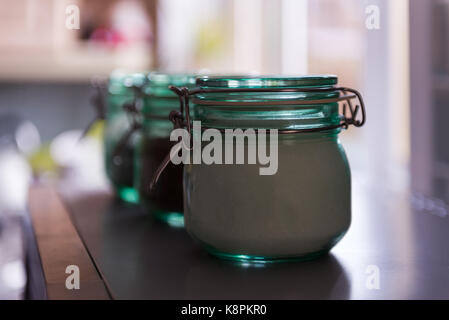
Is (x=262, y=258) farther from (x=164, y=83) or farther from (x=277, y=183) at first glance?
(x=164, y=83)

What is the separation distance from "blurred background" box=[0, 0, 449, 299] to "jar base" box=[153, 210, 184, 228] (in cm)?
29

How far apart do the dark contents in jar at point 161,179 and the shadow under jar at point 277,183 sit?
0.13m

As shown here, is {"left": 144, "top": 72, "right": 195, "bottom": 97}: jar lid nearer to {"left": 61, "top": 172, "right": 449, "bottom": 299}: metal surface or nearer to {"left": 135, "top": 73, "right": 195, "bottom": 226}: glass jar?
{"left": 135, "top": 73, "right": 195, "bottom": 226}: glass jar

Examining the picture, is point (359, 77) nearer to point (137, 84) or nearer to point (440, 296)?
point (137, 84)

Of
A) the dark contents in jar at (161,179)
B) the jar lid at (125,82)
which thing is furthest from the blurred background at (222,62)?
the dark contents in jar at (161,179)

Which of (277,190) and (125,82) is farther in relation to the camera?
(125,82)

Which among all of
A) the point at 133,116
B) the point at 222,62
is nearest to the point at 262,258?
the point at 133,116

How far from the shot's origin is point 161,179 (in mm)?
722

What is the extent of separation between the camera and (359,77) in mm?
1655

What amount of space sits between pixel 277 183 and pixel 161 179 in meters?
0.21

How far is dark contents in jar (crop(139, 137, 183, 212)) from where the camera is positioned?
28.1 inches

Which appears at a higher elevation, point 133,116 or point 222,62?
point 222,62

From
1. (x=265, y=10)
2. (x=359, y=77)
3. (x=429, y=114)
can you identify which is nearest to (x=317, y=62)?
(x=265, y=10)

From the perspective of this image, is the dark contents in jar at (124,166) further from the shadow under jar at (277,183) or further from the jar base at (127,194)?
the shadow under jar at (277,183)
